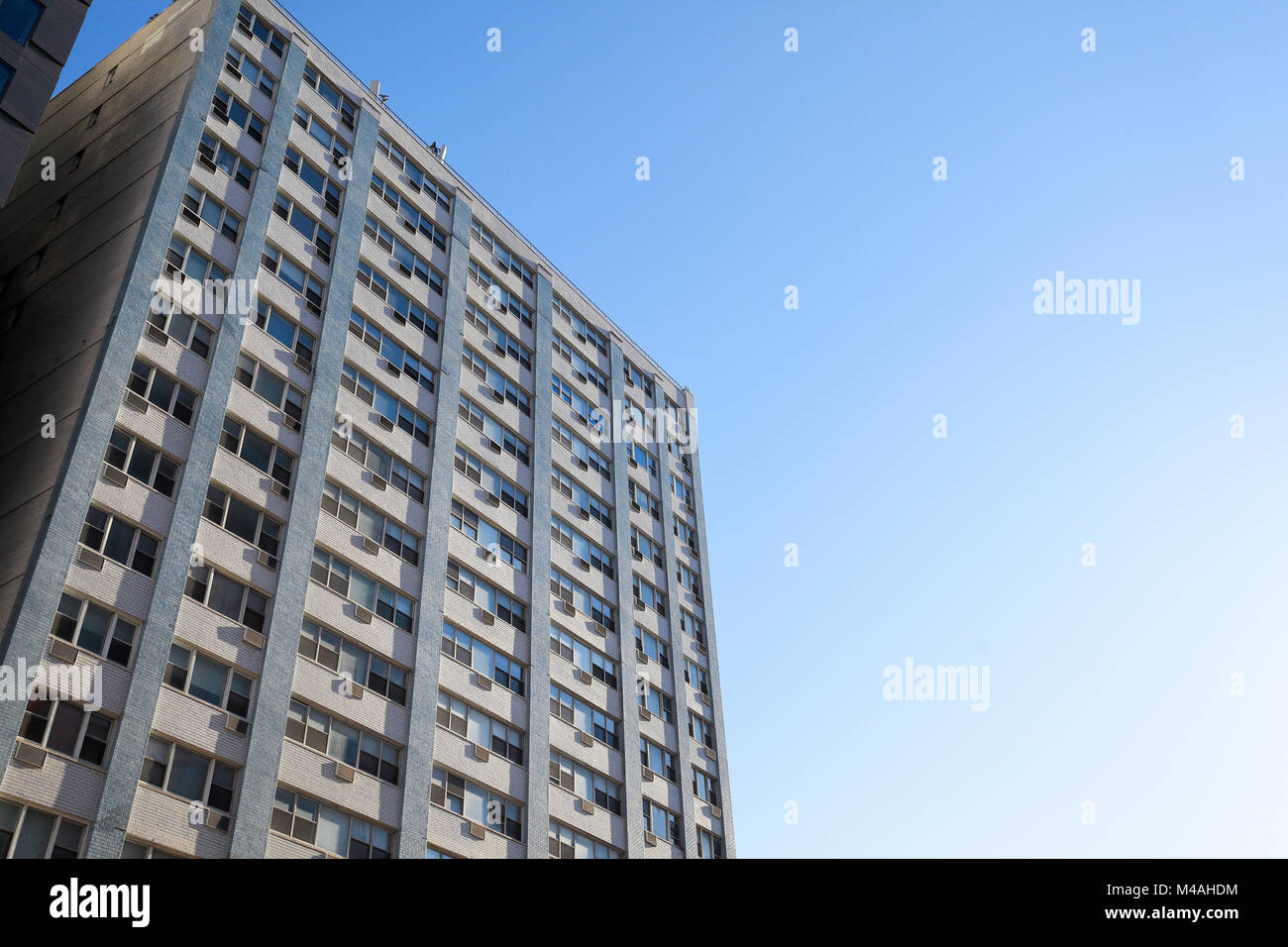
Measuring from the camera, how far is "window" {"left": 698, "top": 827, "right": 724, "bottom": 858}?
152ft

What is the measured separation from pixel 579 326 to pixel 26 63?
27.5 m

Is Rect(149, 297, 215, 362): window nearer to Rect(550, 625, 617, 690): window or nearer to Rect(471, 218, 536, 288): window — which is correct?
Rect(550, 625, 617, 690): window

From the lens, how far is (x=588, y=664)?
145ft

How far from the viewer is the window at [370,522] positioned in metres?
36.0

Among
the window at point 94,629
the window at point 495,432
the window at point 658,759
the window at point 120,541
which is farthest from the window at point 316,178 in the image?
the window at point 658,759

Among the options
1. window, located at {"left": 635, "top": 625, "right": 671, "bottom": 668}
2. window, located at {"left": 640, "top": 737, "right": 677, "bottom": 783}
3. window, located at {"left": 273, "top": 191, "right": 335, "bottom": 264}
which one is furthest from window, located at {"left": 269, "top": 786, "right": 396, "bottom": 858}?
window, located at {"left": 273, "top": 191, "right": 335, "bottom": 264}

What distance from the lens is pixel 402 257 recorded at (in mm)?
44250

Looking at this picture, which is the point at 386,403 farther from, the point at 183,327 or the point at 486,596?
the point at 183,327

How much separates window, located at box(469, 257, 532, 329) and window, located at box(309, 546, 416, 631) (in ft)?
53.7

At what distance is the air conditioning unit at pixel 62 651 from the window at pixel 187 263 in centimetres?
1226

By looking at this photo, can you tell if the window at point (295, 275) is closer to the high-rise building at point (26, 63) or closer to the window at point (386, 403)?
the window at point (386, 403)

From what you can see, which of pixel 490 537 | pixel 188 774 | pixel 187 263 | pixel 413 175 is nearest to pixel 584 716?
pixel 490 537

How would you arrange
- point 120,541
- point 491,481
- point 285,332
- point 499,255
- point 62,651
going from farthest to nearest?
point 499,255
point 491,481
point 285,332
point 120,541
point 62,651
